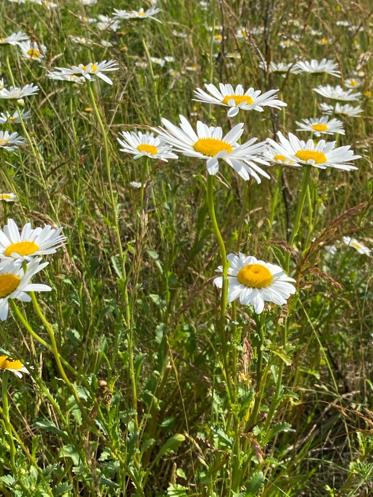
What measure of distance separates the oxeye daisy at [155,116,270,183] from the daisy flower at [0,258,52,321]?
0.34 metres

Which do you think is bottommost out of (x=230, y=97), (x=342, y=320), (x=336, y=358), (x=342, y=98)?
(x=336, y=358)

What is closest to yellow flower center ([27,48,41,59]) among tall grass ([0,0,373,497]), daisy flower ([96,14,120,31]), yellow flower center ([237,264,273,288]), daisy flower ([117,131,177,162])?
tall grass ([0,0,373,497])

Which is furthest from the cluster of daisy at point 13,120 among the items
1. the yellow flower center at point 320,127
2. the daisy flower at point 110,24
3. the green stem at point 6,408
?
the yellow flower center at point 320,127

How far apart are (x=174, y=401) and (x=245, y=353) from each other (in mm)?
589

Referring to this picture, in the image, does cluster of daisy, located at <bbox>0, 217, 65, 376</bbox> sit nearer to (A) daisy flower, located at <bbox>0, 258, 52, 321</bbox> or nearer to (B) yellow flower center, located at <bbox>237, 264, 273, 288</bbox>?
(A) daisy flower, located at <bbox>0, 258, 52, 321</bbox>

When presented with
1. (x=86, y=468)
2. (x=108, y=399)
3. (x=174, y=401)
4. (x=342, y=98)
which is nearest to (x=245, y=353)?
(x=108, y=399)

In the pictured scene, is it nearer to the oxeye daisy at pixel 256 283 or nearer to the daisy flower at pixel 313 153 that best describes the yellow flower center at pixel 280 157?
the daisy flower at pixel 313 153

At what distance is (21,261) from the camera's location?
127 cm

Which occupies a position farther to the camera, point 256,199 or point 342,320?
point 256,199

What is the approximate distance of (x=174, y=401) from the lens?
1961 mm

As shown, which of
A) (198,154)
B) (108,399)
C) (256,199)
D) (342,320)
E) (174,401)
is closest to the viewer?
(198,154)

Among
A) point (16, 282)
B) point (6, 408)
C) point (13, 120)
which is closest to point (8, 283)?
point (16, 282)

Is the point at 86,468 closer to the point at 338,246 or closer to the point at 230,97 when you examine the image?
the point at 230,97

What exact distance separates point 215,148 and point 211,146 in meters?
0.01
